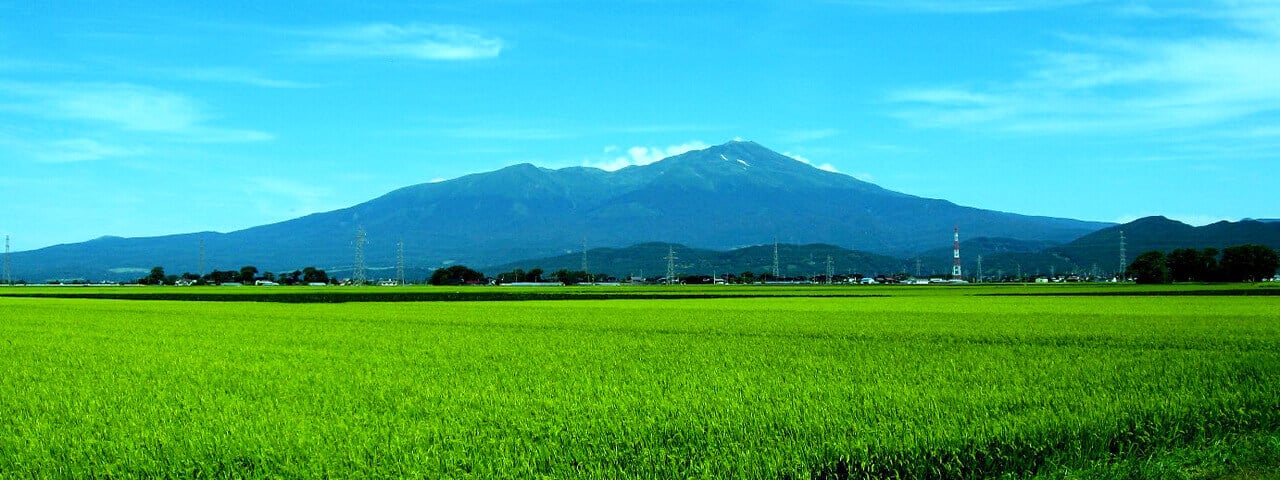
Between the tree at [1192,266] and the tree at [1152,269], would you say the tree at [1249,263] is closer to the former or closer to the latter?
the tree at [1192,266]

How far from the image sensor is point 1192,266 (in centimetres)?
15962

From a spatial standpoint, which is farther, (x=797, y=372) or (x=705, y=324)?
(x=705, y=324)

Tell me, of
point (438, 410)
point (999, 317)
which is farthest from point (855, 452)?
point (999, 317)

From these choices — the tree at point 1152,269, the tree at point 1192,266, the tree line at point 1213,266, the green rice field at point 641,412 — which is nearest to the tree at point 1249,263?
the tree line at point 1213,266

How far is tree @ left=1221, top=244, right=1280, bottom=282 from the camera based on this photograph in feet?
503

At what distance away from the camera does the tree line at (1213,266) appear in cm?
15362

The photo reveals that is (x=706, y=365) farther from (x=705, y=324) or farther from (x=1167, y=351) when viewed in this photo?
(x=705, y=324)

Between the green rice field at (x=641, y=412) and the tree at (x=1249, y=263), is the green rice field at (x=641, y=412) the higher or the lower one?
the lower one

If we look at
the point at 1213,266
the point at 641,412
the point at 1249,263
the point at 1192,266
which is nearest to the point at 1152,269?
the point at 1192,266

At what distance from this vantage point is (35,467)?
8258 mm

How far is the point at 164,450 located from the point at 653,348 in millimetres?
13358

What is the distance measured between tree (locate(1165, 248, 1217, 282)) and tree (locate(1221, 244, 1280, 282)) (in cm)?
218

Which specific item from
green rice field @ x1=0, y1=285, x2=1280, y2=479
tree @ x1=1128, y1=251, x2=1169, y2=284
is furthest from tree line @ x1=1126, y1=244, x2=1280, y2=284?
green rice field @ x1=0, y1=285, x2=1280, y2=479

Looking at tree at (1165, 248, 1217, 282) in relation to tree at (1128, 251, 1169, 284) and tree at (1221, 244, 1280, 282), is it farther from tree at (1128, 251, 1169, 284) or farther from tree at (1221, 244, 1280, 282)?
tree at (1221, 244, 1280, 282)
